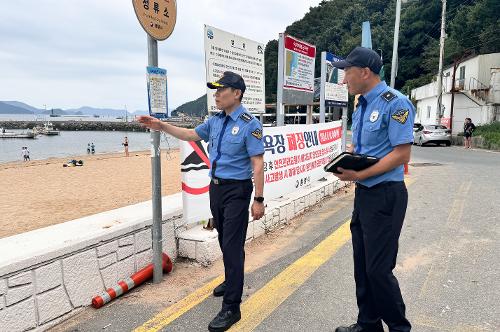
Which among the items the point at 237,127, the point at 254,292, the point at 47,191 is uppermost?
the point at 237,127

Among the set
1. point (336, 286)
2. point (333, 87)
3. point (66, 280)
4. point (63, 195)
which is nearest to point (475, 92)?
point (333, 87)

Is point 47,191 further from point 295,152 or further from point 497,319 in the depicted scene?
point 497,319

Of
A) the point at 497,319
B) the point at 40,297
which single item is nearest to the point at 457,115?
the point at 497,319

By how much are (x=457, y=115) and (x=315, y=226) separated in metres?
29.7

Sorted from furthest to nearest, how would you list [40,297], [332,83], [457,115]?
[457,115], [332,83], [40,297]

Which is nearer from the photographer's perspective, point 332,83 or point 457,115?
point 332,83

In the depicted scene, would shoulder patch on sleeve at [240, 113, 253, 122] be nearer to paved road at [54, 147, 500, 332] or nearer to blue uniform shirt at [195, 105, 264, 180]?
blue uniform shirt at [195, 105, 264, 180]

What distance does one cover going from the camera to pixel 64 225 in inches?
128

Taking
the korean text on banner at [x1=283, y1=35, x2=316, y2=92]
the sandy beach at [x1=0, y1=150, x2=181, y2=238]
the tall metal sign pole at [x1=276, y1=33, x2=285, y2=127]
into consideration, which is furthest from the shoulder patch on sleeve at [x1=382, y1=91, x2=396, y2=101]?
the sandy beach at [x1=0, y1=150, x2=181, y2=238]

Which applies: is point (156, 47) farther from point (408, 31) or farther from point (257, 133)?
point (408, 31)

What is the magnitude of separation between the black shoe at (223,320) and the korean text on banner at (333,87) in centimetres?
653

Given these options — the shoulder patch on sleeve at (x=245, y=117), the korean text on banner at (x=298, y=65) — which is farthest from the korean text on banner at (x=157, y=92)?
the korean text on banner at (x=298, y=65)

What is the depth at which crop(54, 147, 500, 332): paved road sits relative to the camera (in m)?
2.84

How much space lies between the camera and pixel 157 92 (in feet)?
10.8
